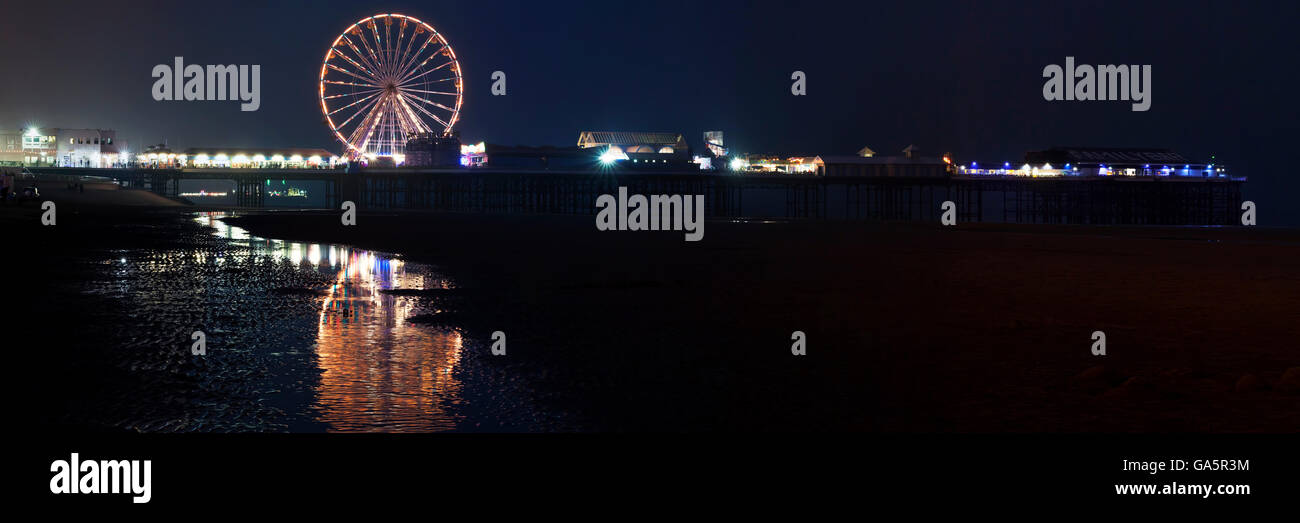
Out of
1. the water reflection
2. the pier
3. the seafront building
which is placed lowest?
the water reflection

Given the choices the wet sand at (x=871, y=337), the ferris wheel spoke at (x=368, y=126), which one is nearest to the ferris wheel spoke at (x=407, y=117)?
the ferris wheel spoke at (x=368, y=126)

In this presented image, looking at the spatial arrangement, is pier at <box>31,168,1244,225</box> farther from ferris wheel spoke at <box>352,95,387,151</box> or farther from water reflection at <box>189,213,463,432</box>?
water reflection at <box>189,213,463,432</box>

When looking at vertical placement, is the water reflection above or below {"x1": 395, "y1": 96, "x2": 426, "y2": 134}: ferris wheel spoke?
below

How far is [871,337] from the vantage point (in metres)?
13.0

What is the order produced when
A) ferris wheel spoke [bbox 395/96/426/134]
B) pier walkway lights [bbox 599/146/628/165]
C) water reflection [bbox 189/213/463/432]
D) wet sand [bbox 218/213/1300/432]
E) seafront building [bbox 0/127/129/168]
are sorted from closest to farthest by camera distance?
1. water reflection [bbox 189/213/463/432]
2. wet sand [bbox 218/213/1300/432]
3. ferris wheel spoke [bbox 395/96/426/134]
4. pier walkway lights [bbox 599/146/628/165]
5. seafront building [bbox 0/127/129/168]

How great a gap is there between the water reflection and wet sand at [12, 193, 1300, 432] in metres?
0.66

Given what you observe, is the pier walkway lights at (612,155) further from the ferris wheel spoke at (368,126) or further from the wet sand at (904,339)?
the wet sand at (904,339)

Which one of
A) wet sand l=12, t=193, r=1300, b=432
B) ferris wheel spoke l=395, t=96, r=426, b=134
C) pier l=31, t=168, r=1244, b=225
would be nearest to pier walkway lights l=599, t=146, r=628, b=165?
pier l=31, t=168, r=1244, b=225

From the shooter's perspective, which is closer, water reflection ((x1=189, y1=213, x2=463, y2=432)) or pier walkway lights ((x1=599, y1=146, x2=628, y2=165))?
water reflection ((x1=189, y1=213, x2=463, y2=432))

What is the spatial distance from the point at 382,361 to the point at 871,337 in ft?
20.0

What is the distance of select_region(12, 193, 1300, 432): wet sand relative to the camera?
8.55 m

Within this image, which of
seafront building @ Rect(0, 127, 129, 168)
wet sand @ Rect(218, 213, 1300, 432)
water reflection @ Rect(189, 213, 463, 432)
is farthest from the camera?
seafront building @ Rect(0, 127, 129, 168)
